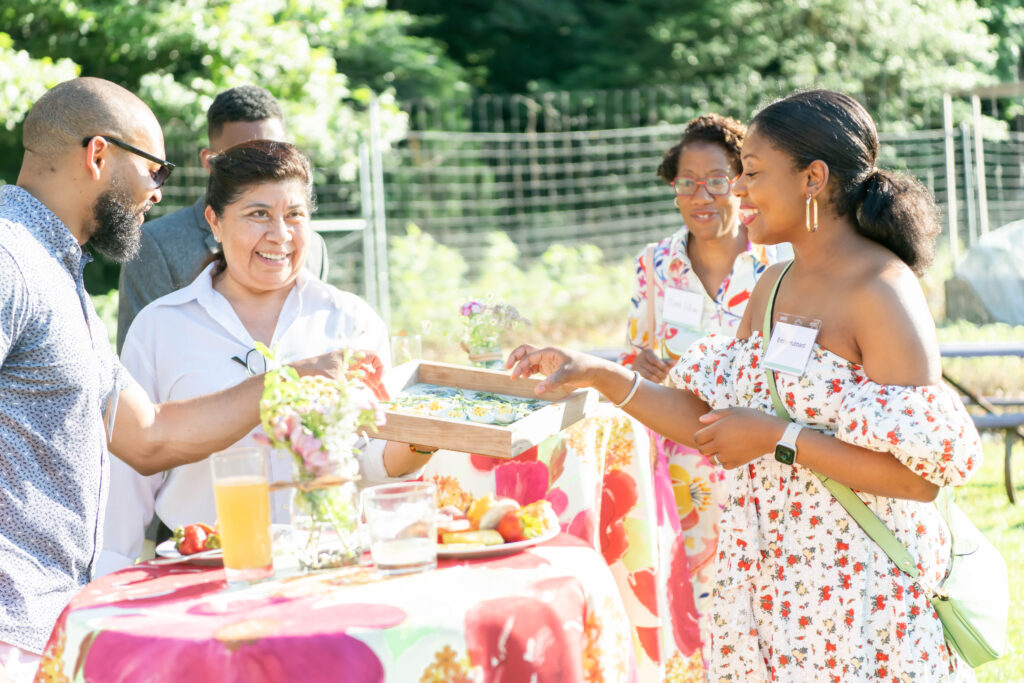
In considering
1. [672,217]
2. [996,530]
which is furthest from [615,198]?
[996,530]

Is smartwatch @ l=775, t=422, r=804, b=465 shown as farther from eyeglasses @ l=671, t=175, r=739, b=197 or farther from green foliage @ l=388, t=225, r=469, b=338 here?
green foliage @ l=388, t=225, r=469, b=338

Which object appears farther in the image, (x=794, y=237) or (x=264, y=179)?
(x=264, y=179)

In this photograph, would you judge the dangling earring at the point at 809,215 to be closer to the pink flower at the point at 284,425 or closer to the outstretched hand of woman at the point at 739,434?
the outstretched hand of woman at the point at 739,434

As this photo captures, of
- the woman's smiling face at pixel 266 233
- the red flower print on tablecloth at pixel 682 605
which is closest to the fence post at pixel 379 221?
the red flower print on tablecloth at pixel 682 605

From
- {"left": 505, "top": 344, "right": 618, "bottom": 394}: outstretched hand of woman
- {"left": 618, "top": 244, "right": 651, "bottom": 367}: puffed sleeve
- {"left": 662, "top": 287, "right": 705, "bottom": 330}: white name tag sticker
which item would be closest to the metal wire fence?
{"left": 618, "top": 244, "right": 651, "bottom": 367}: puffed sleeve

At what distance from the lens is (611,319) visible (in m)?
13.0

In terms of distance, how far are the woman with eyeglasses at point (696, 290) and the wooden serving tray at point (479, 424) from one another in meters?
0.94

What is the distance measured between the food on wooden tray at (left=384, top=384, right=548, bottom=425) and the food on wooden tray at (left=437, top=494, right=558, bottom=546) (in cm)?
35

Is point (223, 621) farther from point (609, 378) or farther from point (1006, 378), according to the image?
point (1006, 378)

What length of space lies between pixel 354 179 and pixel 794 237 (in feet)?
33.1

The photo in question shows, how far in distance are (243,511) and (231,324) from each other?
1371mm

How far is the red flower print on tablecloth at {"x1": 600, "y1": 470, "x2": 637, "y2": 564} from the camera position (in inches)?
134

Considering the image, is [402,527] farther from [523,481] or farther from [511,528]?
[523,481]

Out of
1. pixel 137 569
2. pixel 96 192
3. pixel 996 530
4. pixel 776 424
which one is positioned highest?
pixel 96 192
